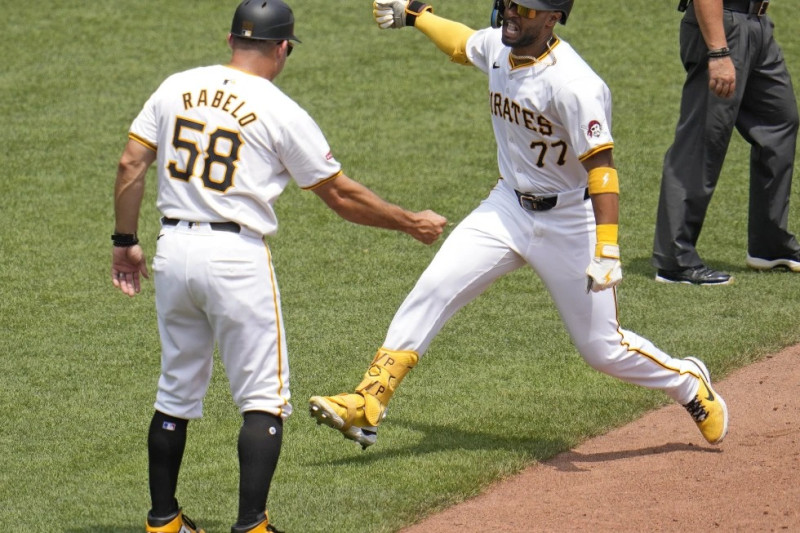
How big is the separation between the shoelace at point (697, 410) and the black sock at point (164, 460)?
7.14ft

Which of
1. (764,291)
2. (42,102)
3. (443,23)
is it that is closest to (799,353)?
(764,291)

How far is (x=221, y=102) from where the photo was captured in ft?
14.7

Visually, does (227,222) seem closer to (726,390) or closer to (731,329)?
(726,390)

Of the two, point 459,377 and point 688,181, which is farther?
point 688,181

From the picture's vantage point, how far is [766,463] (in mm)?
5484

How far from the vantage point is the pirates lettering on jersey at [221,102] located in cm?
446

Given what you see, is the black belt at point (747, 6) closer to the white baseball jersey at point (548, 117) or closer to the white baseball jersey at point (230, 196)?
the white baseball jersey at point (548, 117)

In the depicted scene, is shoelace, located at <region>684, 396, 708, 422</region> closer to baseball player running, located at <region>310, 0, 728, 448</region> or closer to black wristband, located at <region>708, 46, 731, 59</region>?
baseball player running, located at <region>310, 0, 728, 448</region>

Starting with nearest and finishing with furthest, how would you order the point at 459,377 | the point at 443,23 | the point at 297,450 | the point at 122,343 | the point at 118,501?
the point at 118,501, the point at 297,450, the point at 443,23, the point at 459,377, the point at 122,343

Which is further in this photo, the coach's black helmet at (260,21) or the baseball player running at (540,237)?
the baseball player running at (540,237)

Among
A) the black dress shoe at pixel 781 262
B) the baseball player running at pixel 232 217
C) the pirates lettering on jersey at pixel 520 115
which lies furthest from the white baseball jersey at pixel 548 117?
the black dress shoe at pixel 781 262

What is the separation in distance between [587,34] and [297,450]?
7.74m

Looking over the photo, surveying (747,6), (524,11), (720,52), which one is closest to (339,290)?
(720,52)

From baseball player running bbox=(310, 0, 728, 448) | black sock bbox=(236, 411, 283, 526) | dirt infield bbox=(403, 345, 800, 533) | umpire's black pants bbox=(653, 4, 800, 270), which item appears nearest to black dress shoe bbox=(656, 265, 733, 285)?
umpire's black pants bbox=(653, 4, 800, 270)
